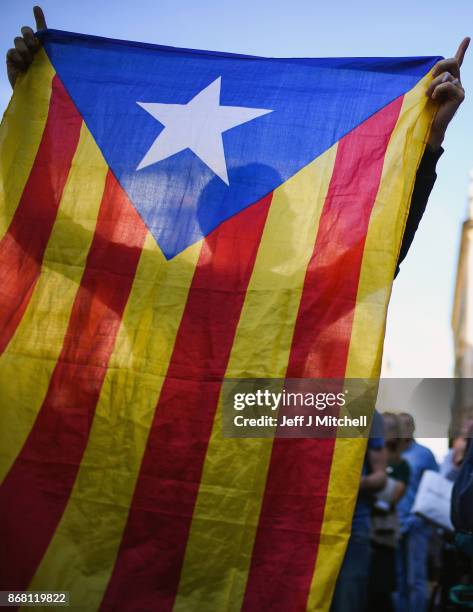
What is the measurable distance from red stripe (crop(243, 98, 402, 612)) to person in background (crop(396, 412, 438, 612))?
3.28 meters

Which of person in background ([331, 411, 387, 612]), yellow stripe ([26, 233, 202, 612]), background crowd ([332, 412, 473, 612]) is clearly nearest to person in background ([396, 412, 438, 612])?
background crowd ([332, 412, 473, 612])

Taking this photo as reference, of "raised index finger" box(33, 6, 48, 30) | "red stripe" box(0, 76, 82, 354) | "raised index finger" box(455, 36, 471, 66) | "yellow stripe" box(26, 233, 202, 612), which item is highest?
"raised index finger" box(33, 6, 48, 30)

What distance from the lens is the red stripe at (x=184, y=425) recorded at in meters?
2.04

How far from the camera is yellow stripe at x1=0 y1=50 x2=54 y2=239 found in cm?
255

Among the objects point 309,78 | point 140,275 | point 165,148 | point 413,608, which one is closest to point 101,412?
point 140,275

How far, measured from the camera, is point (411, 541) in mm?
5352

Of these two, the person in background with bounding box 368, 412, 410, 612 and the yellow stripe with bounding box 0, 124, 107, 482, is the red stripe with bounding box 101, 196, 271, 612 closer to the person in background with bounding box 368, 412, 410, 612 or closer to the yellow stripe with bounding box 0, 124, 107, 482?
the yellow stripe with bounding box 0, 124, 107, 482

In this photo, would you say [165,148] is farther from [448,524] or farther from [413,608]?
[413,608]

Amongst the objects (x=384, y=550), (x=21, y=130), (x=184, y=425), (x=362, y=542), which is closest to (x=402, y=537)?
(x=384, y=550)

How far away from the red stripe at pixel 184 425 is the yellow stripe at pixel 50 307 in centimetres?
43

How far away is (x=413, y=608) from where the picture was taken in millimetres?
5031

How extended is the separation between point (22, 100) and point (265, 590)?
2.12m

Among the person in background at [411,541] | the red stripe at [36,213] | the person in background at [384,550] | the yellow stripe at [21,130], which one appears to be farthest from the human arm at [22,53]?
the person in background at [411,541]

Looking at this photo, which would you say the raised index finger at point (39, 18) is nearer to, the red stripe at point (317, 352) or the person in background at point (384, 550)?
the red stripe at point (317, 352)
